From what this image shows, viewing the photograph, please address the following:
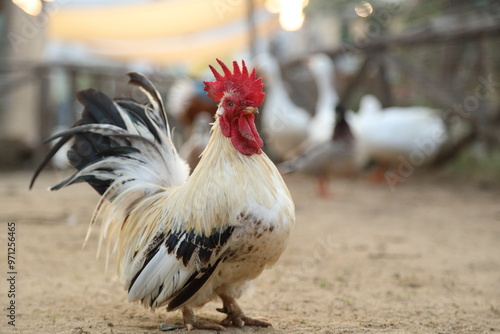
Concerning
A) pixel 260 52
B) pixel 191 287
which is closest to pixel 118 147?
pixel 191 287

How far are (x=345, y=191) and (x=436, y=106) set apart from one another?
363 cm

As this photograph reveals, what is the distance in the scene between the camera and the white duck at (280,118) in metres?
10.2

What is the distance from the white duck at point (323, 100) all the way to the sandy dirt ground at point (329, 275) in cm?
202

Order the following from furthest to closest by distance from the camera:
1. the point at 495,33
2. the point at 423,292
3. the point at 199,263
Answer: the point at 495,33, the point at 423,292, the point at 199,263

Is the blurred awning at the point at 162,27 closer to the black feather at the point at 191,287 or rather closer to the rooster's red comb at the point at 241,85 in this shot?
the rooster's red comb at the point at 241,85

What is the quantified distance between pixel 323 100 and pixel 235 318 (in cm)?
827

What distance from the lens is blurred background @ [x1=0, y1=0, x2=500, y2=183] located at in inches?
362

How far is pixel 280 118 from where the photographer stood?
10.2 m

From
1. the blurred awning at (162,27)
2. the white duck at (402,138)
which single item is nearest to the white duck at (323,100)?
the white duck at (402,138)

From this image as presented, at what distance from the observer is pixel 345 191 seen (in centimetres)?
899

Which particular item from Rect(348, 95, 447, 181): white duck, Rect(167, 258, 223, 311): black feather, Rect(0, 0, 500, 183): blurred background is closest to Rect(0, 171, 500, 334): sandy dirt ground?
Rect(167, 258, 223, 311): black feather

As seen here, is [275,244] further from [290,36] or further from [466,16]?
[290,36]

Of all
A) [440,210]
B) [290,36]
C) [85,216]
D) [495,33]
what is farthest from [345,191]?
[290,36]

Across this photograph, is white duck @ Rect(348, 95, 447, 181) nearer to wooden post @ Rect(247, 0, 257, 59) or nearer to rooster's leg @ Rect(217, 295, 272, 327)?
wooden post @ Rect(247, 0, 257, 59)
